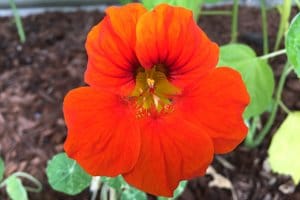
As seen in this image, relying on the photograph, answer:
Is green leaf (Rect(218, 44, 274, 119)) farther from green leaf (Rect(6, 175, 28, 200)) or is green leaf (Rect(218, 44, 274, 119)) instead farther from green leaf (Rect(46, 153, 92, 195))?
green leaf (Rect(6, 175, 28, 200))

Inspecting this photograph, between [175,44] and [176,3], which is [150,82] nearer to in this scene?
[175,44]

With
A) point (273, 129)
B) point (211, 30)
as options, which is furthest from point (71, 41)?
point (273, 129)

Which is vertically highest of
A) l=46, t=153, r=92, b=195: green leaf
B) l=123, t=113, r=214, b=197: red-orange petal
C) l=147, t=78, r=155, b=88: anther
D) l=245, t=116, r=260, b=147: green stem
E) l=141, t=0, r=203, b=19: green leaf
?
l=141, t=0, r=203, b=19: green leaf

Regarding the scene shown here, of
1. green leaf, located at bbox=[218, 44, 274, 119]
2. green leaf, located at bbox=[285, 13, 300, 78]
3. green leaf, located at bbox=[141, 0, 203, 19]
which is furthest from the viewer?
green leaf, located at bbox=[218, 44, 274, 119]

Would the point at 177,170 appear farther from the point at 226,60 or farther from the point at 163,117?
the point at 226,60

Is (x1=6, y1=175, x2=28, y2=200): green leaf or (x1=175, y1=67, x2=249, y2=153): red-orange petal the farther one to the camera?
(x1=6, y1=175, x2=28, y2=200): green leaf

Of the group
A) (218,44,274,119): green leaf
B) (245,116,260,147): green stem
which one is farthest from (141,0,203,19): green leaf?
(245,116,260,147): green stem

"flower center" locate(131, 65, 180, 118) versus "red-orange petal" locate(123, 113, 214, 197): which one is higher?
"flower center" locate(131, 65, 180, 118)

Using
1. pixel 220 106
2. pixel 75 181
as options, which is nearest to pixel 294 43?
pixel 220 106
